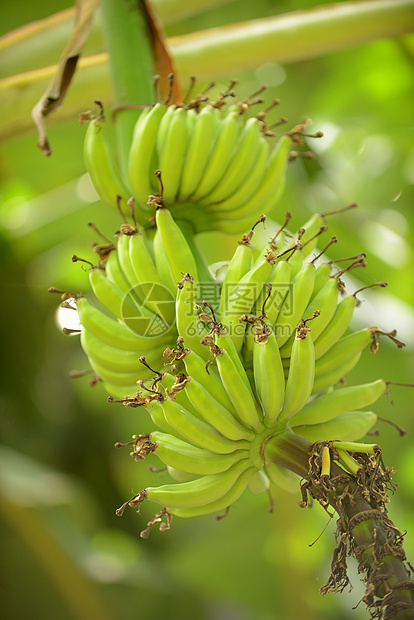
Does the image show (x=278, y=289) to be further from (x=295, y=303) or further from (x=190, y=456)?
(x=190, y=456)

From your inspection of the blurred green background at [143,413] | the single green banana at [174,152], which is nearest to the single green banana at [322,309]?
the single green banana at [174,152]

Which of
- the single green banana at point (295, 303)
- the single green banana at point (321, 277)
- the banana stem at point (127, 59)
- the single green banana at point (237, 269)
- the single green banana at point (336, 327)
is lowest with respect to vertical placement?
the single green banana at point (336, 327)

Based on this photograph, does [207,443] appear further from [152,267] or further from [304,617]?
[304,617]

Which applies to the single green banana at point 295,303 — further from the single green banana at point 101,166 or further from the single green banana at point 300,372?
the single green banana at point 101,166

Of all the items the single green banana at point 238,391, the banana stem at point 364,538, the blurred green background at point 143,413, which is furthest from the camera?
the blurred green background at point 143,413

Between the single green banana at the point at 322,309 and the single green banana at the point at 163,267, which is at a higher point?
the single green banana at the point at 163,267

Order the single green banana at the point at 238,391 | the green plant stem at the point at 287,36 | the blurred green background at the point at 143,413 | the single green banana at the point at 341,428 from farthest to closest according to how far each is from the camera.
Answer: the blurred green background at the point at 143,413, the green plant stem at the point at 287,36, the single green banana at the point at 341,428, the single green banana at the point at 238,391

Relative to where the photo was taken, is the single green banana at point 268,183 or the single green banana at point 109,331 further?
the single green banana at point 268,183

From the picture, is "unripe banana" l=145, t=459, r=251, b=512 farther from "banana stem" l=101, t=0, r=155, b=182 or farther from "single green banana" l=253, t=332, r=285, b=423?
"banana stem" l=101, t=0, r=155, b=182
